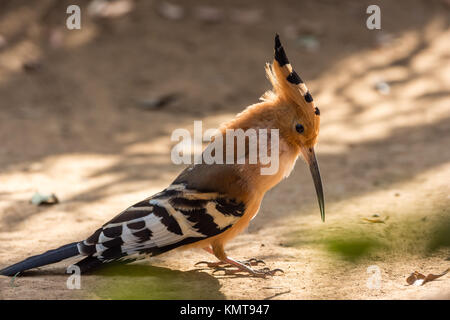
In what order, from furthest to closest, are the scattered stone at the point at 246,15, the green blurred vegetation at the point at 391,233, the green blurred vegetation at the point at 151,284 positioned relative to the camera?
1. the scattered stone at the point at 246,15
2. the green blurred vegetation at the point at 391,233
3. the green blurred vegetation at the point at 151,284

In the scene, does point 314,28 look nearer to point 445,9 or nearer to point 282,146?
point 445,9

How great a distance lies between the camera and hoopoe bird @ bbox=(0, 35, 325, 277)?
3.56 meters

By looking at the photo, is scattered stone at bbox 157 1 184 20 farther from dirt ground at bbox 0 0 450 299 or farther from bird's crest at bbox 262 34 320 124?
bird's crest at bbox 262 34 320 124

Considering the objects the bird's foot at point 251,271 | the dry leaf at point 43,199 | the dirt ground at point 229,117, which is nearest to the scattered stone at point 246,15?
the dirt ground at point 229,117

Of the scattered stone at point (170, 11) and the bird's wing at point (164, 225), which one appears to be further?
the scattered stone at point (170, 11)

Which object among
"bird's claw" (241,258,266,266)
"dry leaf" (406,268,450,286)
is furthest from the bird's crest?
"dry leaf" (406,268,450,286)

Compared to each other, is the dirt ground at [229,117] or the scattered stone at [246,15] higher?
the scattered stone at [246,15]

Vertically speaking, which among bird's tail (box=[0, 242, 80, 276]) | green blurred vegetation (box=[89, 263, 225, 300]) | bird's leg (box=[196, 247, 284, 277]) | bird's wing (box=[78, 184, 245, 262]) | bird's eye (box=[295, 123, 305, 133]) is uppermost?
bird's eye (box=[295, 123, 305, 133])

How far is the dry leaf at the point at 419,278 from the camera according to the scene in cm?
349

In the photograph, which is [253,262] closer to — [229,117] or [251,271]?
[251,271]

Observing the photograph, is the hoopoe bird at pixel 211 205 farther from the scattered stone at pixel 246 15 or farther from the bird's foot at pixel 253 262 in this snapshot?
the scattered stone at pixel 246 15

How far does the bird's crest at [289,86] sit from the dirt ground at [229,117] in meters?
0.79

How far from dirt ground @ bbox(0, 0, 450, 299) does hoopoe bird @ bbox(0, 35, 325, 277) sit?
0.16 m

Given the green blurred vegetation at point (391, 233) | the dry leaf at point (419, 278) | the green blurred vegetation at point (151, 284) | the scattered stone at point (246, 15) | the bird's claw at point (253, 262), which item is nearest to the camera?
the green blurred vegetation at point (151, 284)
